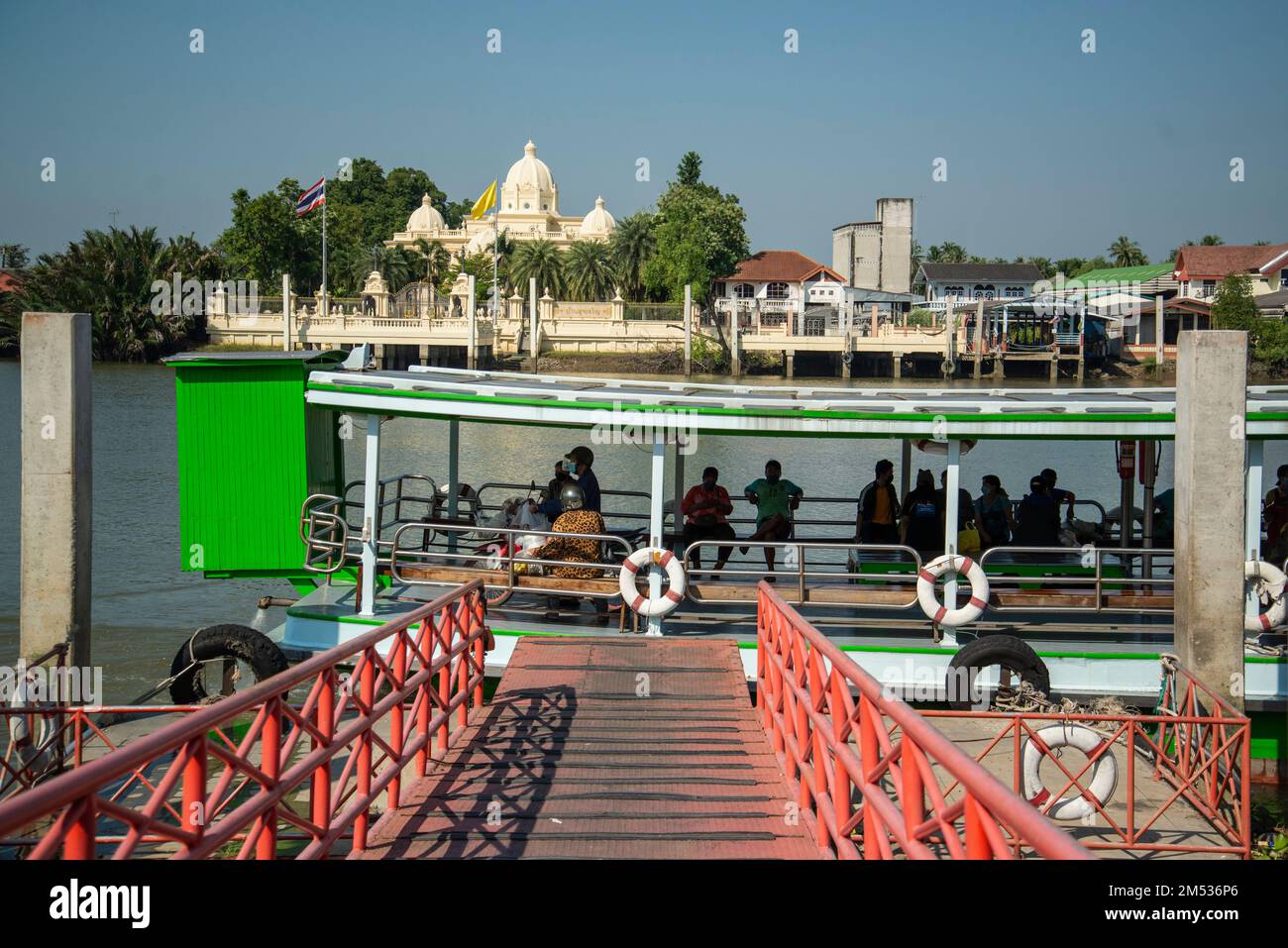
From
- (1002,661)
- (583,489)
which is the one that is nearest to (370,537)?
(583,489)

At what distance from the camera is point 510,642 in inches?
441

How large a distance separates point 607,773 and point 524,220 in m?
115

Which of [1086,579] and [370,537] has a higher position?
[370,537]

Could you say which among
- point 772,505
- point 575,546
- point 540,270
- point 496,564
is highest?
point 540,270

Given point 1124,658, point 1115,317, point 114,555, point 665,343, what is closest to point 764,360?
point 665,343

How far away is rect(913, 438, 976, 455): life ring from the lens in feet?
37.0

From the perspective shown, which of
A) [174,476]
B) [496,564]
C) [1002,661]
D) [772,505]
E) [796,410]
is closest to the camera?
[1002,661]

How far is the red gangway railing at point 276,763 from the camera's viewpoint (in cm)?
364

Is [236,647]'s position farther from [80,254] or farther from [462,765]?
[80,254]

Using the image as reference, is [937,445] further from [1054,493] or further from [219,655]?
[219,655]

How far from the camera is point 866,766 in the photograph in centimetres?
521

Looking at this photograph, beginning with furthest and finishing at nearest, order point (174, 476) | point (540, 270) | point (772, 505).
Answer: point (540, 270), point (174, 476), point (772, 505)
